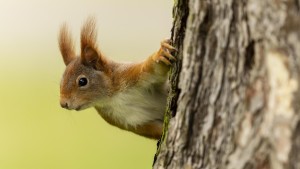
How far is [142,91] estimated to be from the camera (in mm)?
2824

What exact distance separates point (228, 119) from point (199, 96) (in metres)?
0.12

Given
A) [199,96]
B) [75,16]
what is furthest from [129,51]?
[199,96]

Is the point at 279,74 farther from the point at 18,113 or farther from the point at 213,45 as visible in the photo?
the point at 18,113

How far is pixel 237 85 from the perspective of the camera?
6.38 feet

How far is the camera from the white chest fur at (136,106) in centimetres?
280

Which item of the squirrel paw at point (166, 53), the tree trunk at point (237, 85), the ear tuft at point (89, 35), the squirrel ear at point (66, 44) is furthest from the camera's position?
the squirrel ear at point (66, 44)

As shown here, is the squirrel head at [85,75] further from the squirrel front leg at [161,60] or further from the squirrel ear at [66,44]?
the squirrel front leg at [161,60]

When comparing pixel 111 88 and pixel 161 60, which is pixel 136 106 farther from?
pixel 161 60

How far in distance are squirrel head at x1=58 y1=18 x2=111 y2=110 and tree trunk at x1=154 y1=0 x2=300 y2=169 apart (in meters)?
0.83

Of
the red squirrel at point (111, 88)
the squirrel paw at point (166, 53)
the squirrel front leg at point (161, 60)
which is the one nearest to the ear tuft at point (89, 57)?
the red squirrel at point (111, 88)

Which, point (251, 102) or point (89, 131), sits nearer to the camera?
point (251, 102)

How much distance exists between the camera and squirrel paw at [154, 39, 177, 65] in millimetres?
2251

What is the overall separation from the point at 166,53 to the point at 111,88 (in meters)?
0.70

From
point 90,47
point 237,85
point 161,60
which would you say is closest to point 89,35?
point 90,47
